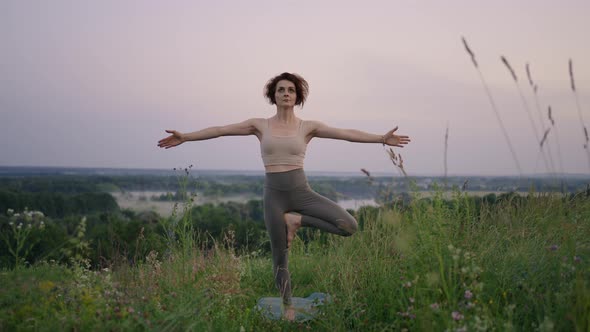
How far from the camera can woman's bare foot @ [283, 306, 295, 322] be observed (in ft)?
15.1

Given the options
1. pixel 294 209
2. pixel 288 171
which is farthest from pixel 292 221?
pixel 288 171

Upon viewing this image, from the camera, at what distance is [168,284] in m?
4.57

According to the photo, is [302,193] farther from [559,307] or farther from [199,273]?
[559,307]

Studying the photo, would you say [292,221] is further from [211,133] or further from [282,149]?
[211,133]

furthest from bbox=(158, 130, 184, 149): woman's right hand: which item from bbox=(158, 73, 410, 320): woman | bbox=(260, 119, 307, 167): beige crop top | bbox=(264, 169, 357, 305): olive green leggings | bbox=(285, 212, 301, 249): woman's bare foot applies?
bbox=(285, 212, 301, 249): woman's bare foot

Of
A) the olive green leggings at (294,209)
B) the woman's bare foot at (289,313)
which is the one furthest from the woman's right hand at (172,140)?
the woman's bare foot at (289,313)

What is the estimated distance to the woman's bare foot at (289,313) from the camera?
460 cm

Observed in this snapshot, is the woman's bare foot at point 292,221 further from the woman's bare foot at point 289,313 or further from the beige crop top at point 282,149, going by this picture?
the woman's bare foot at point 289,313

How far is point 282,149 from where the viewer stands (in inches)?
191

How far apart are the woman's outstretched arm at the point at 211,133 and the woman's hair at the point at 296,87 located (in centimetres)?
43

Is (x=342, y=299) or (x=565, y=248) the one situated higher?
(x=565, y=248)

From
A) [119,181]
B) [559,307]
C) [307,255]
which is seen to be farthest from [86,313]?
[119,181]

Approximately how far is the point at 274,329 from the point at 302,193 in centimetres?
136

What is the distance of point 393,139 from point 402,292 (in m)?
1.94
